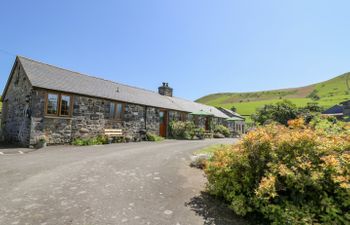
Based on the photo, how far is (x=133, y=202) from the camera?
432cm

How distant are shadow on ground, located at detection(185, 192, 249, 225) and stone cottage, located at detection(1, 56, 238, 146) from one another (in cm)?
1161

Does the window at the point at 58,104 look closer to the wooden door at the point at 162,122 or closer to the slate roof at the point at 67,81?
the slate roof at the point at 67,81

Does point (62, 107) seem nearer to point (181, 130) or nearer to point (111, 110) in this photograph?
point (111, 110)

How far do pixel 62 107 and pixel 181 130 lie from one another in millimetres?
11581

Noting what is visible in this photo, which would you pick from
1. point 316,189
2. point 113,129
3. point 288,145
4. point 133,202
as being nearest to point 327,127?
point 288,145

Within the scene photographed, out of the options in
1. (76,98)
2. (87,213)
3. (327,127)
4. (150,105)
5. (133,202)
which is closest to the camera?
(87,213)

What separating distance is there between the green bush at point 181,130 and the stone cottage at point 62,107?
235 centimetres

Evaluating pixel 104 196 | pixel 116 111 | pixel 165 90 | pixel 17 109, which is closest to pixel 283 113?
pixel 165 90

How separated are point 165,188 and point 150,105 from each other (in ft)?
46.6

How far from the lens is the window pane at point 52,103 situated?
12.6m

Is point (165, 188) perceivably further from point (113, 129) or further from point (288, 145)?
point (113, 129)

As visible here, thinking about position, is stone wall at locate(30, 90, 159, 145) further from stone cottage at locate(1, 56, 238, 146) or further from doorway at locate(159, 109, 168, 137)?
doorway at locate(159, 109, 168, 137)

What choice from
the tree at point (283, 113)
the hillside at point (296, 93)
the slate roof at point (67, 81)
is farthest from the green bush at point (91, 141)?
the hillside at point (296, 93)

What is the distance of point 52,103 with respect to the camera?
505 inches
